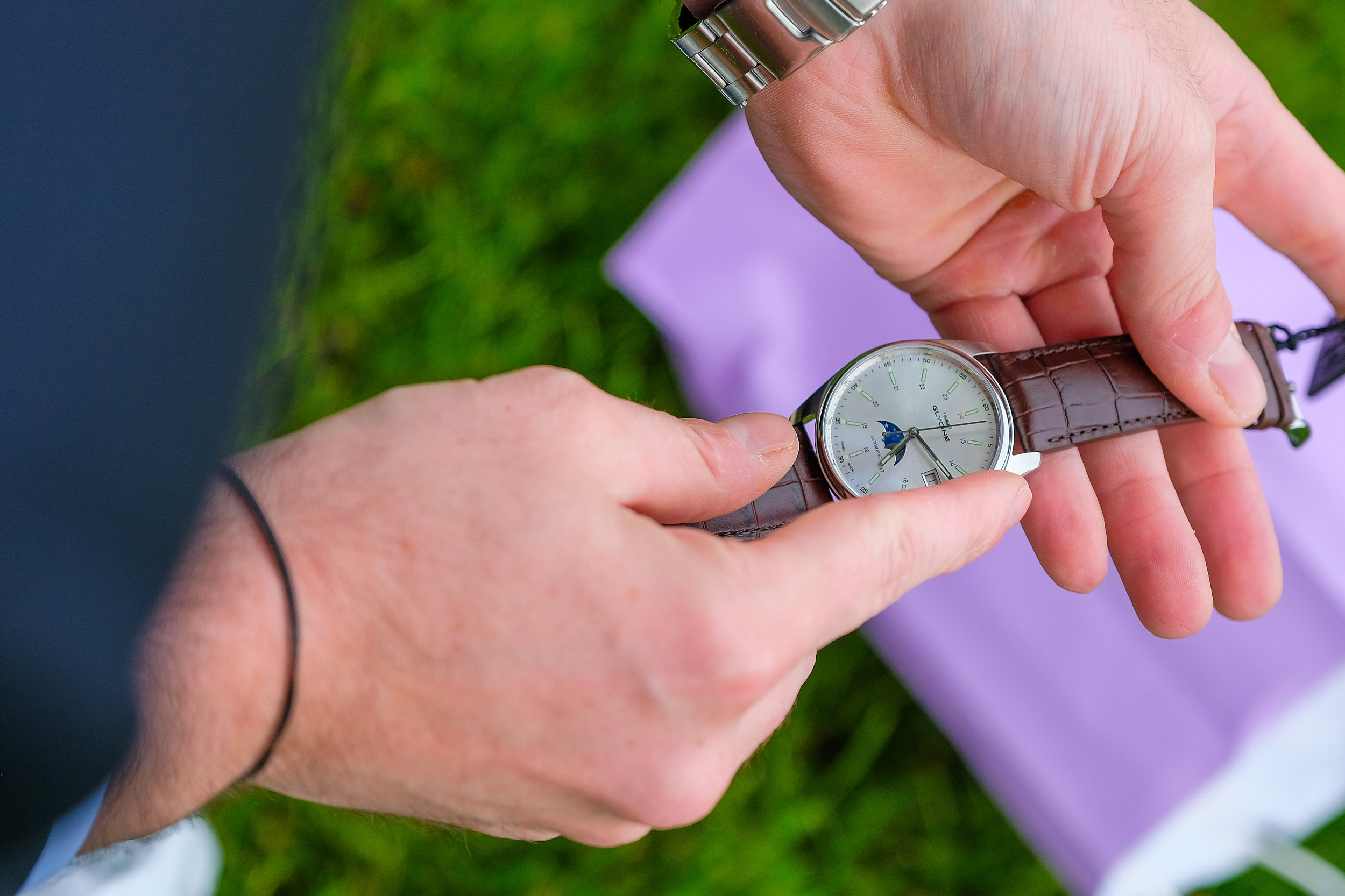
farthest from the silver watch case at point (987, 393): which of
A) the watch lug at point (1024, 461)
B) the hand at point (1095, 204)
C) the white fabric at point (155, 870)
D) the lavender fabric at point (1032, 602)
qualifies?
the white fabric at point (155, 870)

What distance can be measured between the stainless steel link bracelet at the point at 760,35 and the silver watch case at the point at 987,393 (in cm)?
44

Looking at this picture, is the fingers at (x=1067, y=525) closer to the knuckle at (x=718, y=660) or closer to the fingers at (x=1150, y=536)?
the fingers at (x=1150, y=536)

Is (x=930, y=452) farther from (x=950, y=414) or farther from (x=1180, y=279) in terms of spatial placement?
(x=1180, y=279)

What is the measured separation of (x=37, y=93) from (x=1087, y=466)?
1.49 meters

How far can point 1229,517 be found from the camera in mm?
1537

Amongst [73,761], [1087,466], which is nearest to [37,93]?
[73,761]

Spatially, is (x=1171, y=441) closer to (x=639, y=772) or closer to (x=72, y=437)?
(x=639, y=772)

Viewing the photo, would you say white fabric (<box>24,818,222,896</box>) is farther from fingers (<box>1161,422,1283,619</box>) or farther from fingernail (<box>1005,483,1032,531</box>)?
fingers (<box>1161,422,1283,619</box>)

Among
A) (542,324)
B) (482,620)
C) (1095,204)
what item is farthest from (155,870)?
(1095,204)

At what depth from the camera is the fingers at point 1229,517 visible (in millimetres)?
1521

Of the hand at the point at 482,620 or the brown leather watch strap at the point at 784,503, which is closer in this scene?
the hand at the point at 482,620

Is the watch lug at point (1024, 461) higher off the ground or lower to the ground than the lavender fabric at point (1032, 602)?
higher

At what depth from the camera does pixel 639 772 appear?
0.88 m

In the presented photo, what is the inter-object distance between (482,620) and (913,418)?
0.78m
